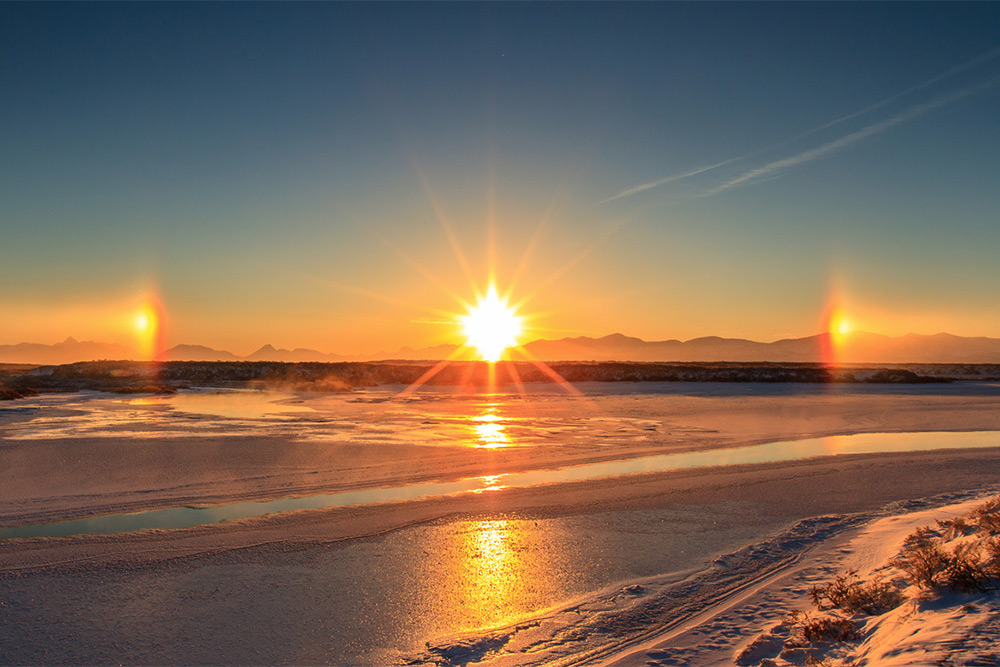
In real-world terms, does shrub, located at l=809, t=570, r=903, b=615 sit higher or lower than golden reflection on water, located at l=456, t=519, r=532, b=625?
higher

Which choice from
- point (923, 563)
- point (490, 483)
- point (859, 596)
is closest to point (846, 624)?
point (859, 596)

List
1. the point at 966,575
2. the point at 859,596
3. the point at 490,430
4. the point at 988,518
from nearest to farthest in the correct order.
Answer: the point at 966,575 < the point at 859,596 < the point at 988,518 < the point at 490,430

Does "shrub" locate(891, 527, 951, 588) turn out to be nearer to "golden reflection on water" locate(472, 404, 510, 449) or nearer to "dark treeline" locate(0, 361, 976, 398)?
"golden reflection on water" locate(472, 404, 510, 449)

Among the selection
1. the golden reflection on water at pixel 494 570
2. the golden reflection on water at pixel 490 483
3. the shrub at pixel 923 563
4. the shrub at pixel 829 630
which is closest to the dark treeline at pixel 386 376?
the golden reflection on water at pixel 490 483

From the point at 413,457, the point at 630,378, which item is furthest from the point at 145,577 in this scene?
the point at 630,378

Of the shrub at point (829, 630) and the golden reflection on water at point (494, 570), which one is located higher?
the shrub at point (829, 630)

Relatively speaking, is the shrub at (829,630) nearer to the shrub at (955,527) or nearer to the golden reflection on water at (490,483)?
the shrub at (955,527)

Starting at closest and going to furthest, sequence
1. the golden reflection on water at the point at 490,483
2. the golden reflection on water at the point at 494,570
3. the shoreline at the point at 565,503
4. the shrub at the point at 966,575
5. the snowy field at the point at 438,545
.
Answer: the shrub at the point at 966,575 → the snowy field at the point at 438,545 → the golden reflection on water at the point at 494,570 → the shoreline at the point at 565,503 → the golden reflection on water at the point at 490,483

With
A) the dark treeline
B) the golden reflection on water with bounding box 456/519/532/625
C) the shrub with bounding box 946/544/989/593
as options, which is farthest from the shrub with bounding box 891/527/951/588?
the dark treeline

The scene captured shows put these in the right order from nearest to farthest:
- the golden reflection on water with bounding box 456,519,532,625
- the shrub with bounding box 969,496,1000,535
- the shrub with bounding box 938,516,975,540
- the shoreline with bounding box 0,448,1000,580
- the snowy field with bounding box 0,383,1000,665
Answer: the snowy field with bounding box 0,383,1000,665
the golden reflection on water with bounding box 456,519,532,625
the shrub with bounding box 969,496,1000,535
the shrub with bounding box 938,516,975,540
the shoreline with bounding box 0,448,1000,580

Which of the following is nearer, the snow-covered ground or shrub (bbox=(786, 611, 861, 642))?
the snow-covered ground

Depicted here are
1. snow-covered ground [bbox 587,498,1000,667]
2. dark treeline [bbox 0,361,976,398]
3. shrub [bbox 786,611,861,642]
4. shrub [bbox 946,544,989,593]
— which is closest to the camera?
snow-covered ground [bbox 587,498,1000,667]

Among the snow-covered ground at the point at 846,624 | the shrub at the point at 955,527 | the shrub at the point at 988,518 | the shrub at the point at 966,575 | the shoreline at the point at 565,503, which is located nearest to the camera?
the snow-covered ground at the point at 846,624

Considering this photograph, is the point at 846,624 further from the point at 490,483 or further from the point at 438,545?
the point at 490,483
